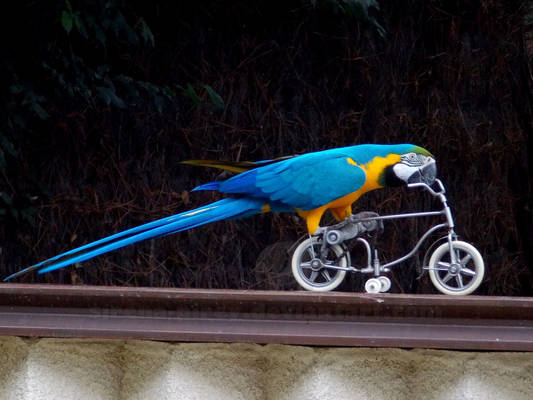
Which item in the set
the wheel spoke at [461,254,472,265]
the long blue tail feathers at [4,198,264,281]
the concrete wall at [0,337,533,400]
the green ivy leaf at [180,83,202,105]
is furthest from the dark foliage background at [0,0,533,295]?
the concrete wall at [0,337,533,400]

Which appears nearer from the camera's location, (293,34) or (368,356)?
(368,356)

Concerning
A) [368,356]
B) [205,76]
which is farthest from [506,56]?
[368,356]

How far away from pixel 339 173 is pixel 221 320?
0.80m

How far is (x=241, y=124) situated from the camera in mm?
3793

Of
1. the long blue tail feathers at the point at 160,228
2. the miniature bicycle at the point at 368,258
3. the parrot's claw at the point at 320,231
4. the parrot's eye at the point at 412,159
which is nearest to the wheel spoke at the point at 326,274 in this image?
the miniature bicycle at the point at 368,258

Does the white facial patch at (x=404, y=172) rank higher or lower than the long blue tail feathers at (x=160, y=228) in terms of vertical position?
higher

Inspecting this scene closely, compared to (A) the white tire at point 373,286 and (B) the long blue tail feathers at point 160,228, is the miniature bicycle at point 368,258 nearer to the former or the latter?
(A) the white tire at point 373,286

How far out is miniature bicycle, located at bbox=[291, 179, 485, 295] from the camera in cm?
217

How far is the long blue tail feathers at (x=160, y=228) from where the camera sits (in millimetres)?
2090

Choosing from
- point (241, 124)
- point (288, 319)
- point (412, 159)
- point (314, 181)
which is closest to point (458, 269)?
point (412, 159)

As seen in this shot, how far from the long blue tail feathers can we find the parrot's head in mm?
379

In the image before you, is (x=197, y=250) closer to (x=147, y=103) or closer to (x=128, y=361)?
(x=147, y=103)

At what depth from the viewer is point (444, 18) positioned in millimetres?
3859

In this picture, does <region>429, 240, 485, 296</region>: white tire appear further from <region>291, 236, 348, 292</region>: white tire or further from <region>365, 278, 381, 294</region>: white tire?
<region>291, 236, 348, 292</region>: white tire
